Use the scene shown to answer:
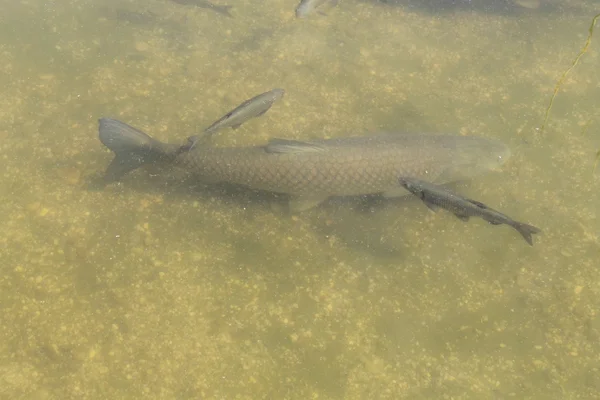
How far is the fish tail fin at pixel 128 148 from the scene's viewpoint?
4.75 m

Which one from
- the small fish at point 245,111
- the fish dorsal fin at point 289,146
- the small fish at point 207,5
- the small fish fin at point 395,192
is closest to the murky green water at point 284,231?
the small fish at point 207,5

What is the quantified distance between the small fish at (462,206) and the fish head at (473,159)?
48.9 inches

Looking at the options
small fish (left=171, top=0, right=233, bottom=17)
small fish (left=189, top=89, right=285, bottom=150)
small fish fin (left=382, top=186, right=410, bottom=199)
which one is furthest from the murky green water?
small fish (left=189, top=89, right=285, bottom=150)

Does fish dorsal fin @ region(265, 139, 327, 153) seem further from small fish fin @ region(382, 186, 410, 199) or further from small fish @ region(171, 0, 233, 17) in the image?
small fish @ region(171, 0, 233, 17)

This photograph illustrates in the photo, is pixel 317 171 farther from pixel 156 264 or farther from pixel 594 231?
pixel 594 231

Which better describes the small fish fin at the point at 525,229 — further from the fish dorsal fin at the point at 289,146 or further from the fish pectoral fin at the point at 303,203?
the fish dorsal fin at the point at 289,146

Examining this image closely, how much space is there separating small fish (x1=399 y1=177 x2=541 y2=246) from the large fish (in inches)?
33.8

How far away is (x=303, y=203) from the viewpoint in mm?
4848

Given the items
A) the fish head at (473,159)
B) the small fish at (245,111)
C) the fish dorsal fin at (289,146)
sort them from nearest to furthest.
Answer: the small fish at (245,111) < the fish dorsal fin at (289,146) < the fish head at (473,159)

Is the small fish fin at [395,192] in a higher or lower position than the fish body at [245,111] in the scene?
lower

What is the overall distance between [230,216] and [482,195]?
106 inches

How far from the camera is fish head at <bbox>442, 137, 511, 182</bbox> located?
5.07 metres

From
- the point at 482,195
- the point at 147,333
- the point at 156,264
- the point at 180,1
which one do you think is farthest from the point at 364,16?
the point at 147,333

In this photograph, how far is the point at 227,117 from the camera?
4391 millimetres
